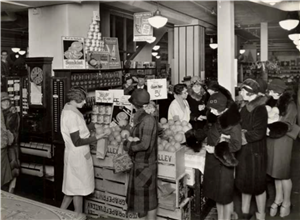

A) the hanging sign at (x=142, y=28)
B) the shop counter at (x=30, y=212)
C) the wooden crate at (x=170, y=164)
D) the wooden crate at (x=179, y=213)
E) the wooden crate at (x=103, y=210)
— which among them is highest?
the hanging sign at (x=142, y=28)

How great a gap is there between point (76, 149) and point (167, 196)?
1.17 m

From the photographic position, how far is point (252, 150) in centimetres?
353

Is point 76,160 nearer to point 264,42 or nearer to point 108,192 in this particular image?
point 108,192

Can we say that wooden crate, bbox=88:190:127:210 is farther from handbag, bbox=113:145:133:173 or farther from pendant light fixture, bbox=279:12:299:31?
pendant light fixture, bbox=279:12:299:31

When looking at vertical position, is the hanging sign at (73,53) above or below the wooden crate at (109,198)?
above

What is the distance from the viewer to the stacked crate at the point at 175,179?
3.77 m

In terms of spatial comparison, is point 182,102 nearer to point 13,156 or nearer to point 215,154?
point 215,154

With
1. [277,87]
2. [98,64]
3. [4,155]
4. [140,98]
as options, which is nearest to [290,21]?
[277,87]

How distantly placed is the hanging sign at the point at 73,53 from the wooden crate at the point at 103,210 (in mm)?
2427

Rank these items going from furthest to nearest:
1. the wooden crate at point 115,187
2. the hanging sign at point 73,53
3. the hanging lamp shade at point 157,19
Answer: the hanging lamp shade at point 157,19 < the hanging sign at point 73,53 < the wooden crate at point 115,187

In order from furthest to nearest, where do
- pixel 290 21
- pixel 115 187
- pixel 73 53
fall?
1. pixel 73 53
2. pixel 290 21
3. pixel 115 187

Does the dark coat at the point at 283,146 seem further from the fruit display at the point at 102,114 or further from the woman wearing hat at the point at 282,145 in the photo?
the fruit display at the point at 102,114

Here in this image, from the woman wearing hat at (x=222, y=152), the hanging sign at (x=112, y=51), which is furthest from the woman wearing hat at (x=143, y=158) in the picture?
the hanging sign at (x=112, y=51)

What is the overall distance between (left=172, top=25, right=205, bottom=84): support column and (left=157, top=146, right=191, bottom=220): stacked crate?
6.47 meters
